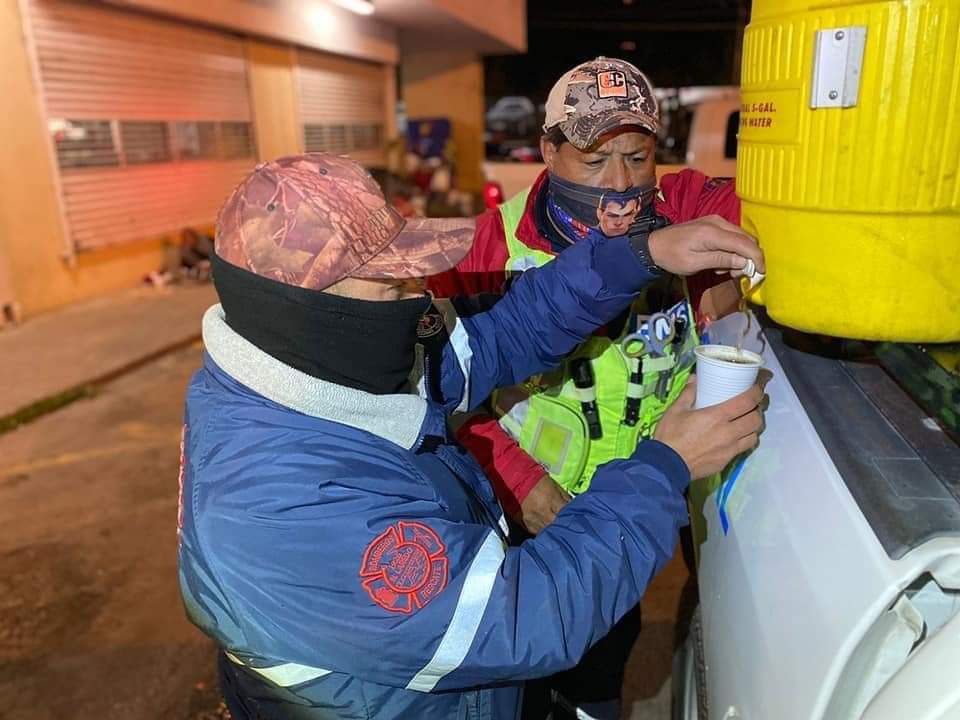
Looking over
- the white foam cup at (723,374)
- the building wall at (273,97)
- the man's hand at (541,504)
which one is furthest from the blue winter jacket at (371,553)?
the building wall at (273,97)

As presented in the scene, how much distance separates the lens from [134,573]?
352 centimetres

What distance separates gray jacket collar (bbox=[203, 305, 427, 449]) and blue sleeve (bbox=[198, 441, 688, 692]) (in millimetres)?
109

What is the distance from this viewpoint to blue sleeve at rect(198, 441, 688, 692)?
109 centimetres

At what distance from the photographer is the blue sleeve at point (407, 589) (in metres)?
1.09

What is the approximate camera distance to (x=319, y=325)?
120 cm

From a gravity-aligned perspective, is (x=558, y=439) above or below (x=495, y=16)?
below

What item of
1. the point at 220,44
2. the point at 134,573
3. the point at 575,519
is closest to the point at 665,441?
the point at 575,519

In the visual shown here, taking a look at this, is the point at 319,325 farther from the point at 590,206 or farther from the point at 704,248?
the point at 590,206

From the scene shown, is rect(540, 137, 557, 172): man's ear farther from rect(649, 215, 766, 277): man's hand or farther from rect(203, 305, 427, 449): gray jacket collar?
rect(203, 305, 427, 449): gray jacket collar

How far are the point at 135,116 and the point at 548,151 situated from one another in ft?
28.2

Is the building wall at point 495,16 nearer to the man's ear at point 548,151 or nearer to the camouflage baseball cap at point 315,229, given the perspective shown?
the man's ear at point 548,151

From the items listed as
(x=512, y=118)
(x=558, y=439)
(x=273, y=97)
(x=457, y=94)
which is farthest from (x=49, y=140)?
(x=512, y=118)

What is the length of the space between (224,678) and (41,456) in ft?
13.0

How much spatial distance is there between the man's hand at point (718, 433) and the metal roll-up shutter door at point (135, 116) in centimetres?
856
